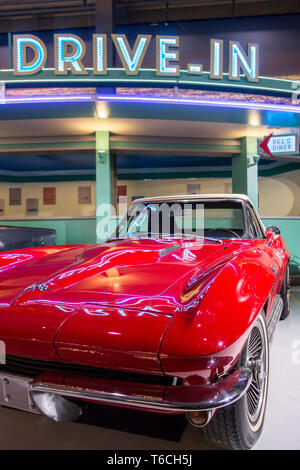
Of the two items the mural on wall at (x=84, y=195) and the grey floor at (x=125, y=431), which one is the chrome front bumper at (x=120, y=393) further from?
the mural on wall at (x=84, y=195)

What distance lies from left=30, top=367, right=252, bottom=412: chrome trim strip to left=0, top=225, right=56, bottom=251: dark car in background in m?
3.07

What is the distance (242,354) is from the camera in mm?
1296

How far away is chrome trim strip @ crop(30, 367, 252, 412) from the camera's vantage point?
3.44 ft

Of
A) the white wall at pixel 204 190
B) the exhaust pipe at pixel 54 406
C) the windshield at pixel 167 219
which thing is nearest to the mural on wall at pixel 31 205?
the white wall at pixel 204 190

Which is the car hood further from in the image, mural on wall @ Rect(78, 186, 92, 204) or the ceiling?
mural on wall @ Rect(78, 186, 92, 204)

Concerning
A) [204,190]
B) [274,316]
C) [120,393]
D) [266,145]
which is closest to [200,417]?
[120,393]

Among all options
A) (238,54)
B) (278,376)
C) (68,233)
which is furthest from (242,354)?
(238,54)

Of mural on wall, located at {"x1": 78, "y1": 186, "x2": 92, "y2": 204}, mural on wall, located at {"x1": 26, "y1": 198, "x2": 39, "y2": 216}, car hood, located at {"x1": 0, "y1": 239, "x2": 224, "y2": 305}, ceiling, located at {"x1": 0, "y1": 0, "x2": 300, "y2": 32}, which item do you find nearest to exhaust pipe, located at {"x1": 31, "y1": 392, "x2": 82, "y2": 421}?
car hood, located at {"x1": 0, "y1": 239, "x2": 224, "y2": 305}

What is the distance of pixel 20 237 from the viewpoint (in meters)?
4.17

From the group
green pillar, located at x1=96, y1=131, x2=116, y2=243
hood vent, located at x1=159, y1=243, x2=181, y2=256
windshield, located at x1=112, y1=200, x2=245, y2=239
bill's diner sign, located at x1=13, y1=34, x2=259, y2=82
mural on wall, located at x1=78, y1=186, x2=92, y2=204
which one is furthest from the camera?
mural on wall, located at x1=78, y1=186, x2=92, y2=204

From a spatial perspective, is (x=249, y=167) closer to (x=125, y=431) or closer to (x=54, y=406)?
(x=125, y=431)

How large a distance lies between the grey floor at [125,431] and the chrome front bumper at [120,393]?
43 centimetres

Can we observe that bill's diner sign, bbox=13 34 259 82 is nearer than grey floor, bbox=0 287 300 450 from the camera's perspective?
No

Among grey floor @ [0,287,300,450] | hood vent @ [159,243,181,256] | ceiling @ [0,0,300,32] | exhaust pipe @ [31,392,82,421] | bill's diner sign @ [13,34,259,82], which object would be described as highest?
ceiling @ [0,0,300,32]
